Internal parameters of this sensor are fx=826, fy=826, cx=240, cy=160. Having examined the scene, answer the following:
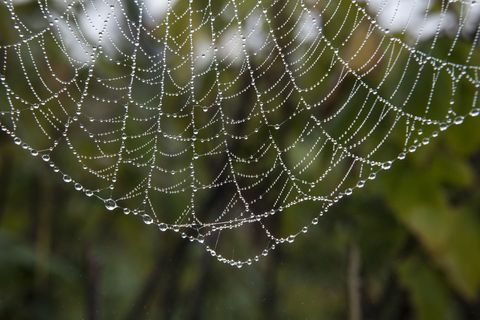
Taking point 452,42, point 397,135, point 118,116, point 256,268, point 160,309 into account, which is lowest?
point 160,309

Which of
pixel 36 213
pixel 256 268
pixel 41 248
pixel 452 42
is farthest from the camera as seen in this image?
pixel 256 268

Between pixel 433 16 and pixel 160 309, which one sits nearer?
pixel 433 16

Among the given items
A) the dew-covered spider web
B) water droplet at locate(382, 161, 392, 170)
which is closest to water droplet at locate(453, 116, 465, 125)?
the dew-covered spider web

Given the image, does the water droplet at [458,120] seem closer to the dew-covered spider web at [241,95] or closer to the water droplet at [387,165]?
the dew-covered spider web at [241,95]

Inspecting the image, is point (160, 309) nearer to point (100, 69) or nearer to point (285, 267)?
point (285, 267)

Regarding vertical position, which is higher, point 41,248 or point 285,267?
point 285,267

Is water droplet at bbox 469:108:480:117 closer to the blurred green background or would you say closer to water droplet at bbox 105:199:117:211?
the blurred green background

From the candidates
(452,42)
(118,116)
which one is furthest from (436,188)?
(118,116)
